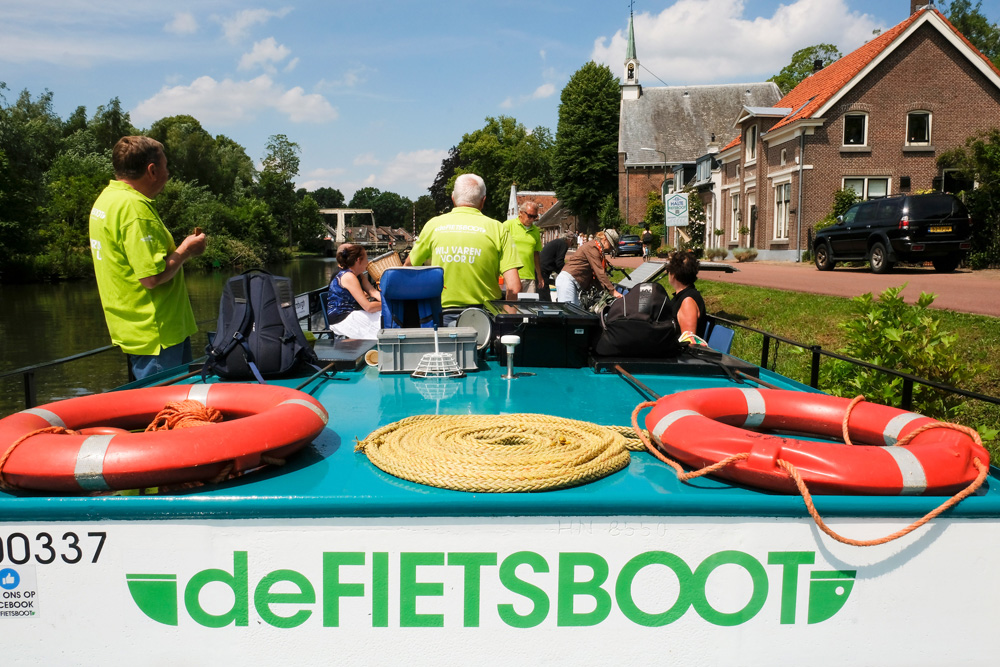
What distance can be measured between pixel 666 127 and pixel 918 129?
90.3 feet

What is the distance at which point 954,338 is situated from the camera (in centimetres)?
527

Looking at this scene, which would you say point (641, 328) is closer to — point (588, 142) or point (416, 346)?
point (416, 346)

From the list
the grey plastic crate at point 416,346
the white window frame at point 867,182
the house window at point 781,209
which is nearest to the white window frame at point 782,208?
the house window at point 781,209

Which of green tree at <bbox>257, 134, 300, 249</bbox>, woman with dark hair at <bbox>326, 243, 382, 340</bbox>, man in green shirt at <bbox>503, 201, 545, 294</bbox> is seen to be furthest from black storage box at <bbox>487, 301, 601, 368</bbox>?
green tree at <bbox>257, 134, 300, 249</bbox>

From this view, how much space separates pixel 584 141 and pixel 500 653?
185 feet

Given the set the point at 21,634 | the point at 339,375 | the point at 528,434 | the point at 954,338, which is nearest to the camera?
the point at 21,634

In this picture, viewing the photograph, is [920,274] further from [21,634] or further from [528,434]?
[21,634]

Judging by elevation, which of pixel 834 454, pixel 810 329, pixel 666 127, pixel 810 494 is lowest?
pixel 810 329

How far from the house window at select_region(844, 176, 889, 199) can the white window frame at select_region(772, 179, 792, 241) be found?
2.09 m

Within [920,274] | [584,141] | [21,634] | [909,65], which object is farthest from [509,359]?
[584,141]

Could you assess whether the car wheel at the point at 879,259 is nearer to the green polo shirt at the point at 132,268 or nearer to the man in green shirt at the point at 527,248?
the man in green shirt at the point at 527,248

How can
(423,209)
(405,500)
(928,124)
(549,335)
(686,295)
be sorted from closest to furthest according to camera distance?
(405,500), (549,335), (686,295), (928,124), (423,209)

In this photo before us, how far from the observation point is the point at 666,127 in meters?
53.4

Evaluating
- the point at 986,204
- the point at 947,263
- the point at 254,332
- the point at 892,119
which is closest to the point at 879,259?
the point at 947,263
